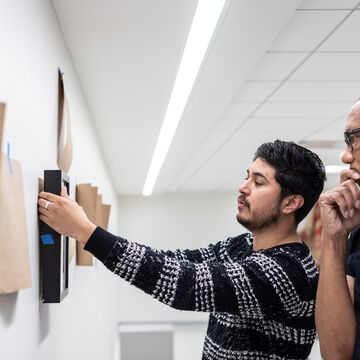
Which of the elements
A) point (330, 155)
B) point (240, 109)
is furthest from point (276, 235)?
point (330, 155)

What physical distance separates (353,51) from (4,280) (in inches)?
86.8

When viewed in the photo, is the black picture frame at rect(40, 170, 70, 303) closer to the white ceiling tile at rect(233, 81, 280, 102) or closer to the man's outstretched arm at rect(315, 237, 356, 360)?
the man's outstretched arm at rect(315, 237, 356, 360)

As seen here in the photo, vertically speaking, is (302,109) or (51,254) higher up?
(302,109)

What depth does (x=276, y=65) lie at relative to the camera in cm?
262

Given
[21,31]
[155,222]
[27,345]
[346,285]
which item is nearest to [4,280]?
[27,345]

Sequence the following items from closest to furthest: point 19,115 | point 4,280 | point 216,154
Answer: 1. point 4,280
2. point 19,115
3. point 216,154

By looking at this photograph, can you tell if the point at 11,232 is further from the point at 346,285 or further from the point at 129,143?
the point at 129,143

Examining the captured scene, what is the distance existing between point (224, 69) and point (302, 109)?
1285 mm

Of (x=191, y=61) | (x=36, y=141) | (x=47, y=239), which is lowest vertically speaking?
(x=47, y=239)

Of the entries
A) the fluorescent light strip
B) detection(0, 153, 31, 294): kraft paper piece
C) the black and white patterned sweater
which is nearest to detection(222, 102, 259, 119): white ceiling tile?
the fluorescent light strip

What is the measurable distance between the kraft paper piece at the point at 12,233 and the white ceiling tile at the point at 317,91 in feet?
7.45

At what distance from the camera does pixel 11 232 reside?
957mm

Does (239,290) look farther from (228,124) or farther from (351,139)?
(228,124)

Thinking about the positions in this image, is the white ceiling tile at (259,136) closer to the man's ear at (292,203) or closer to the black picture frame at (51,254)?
the man's ear at (292,203)
